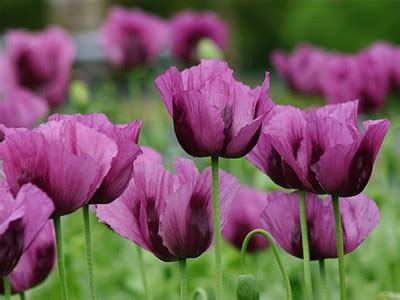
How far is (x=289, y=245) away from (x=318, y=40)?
51.9 ft

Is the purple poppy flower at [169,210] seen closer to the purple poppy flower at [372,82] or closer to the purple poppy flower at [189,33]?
the purple poppy flower at [372,82]

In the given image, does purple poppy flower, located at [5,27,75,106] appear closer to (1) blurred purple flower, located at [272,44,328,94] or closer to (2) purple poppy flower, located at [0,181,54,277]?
(1) blurred purple flower, located at [272,44,328,94]

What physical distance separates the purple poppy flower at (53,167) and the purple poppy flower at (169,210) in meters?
0.09

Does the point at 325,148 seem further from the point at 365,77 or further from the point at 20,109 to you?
the point at 20,109

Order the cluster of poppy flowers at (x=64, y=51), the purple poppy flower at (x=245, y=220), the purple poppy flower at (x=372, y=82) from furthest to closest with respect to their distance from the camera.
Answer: the cluster of poppy flowers at (x=64, y=51)
the purple poppy flower at (x=372, y=82)
the purple poppy flower at (x=245, y=220)

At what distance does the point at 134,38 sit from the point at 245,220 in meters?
1.06

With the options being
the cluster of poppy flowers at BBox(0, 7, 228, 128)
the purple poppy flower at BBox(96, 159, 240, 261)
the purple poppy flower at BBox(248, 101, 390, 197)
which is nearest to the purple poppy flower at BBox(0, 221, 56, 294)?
the purple poppy flower at BBox(96, 159, 240, 261)

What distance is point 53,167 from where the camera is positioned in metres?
0.96

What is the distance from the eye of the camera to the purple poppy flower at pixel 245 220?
6.47ft

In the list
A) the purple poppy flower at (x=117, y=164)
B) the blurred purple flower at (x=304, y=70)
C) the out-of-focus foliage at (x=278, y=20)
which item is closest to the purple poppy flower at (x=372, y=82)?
the blurred purple flower at (x=304, y=70)

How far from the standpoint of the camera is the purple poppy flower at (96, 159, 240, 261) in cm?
103

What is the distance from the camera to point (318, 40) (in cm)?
1677

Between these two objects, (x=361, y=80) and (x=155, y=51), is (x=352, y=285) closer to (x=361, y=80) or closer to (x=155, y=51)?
(x=361, y=80)

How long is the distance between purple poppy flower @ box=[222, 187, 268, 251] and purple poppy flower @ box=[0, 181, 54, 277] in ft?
3.34
